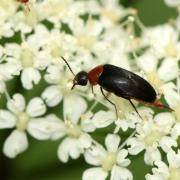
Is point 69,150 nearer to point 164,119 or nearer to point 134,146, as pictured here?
point 134,146

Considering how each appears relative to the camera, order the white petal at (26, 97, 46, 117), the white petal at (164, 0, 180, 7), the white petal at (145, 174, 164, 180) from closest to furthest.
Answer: the white petal at (145, 174, 164, 180) → the white petal at (26, 97, 46, 117) → the white petal at (164, 0, 180, 7)

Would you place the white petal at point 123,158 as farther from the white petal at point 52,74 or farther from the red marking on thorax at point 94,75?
the white petal at point 52,74

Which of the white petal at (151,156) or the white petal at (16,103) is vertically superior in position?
the white petal at (16,103)

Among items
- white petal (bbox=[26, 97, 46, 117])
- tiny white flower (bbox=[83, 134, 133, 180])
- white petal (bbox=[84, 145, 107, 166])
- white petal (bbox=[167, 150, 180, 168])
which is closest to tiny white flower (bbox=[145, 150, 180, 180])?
white petal (bbox=[167, 150, 180, 168])

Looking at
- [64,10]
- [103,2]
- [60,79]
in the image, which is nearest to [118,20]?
[103,2]

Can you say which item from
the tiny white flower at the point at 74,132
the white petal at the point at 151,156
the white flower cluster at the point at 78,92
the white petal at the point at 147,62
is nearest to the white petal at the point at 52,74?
the white flower cluster at the point at 78,92

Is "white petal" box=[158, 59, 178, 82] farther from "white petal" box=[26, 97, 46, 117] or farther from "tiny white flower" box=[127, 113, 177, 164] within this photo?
"white petal" box=[26, 97, 46, 117]

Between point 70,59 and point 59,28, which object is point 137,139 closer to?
point 70,59
